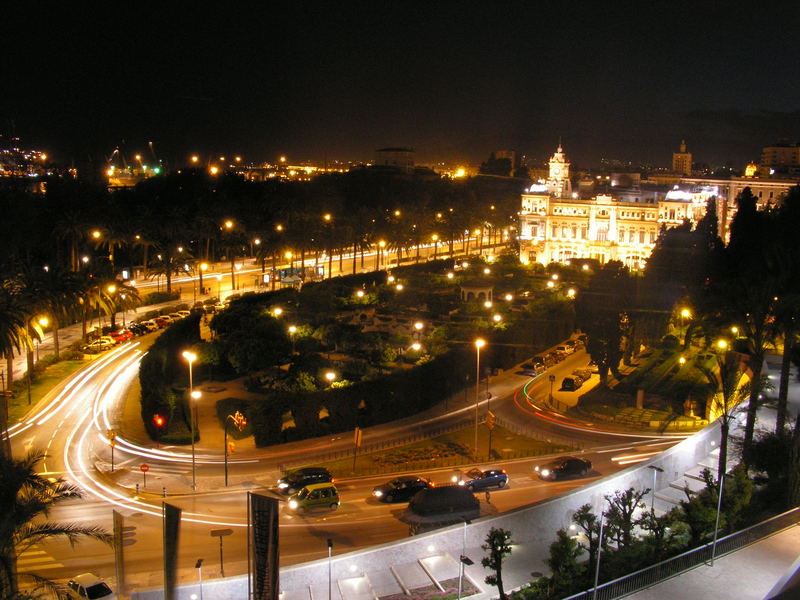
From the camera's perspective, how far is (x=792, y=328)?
851 inches

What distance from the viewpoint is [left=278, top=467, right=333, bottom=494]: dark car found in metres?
22.8

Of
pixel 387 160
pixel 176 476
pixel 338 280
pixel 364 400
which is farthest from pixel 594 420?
pixel 387 160

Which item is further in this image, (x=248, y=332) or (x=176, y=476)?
(x=248, y=332)

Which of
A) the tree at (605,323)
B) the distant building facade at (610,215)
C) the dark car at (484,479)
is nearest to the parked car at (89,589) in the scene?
the dark car at (484,479)

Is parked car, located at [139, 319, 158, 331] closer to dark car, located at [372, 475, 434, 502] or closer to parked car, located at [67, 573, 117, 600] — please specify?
dark car, located at [372, 475, 434, 502]

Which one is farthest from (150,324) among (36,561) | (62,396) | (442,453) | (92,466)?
(36,561)

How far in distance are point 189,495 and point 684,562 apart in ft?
48.2

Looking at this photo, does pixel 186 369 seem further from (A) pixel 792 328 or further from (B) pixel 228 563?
(A) pixel 792 328

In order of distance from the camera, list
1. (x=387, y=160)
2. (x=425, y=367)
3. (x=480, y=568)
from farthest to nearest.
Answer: (x=387, y=160) < (x=425, y=367) < (x=480, y=568)

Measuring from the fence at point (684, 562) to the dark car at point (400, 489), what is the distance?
7775 mm

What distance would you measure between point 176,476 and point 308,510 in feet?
19.7

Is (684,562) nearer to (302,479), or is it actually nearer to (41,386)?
(302,479)

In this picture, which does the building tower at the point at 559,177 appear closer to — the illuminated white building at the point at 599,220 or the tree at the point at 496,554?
the illuminated white building at the point at 599,220

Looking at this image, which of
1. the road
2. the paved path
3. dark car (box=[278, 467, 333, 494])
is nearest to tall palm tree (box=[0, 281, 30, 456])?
the road
